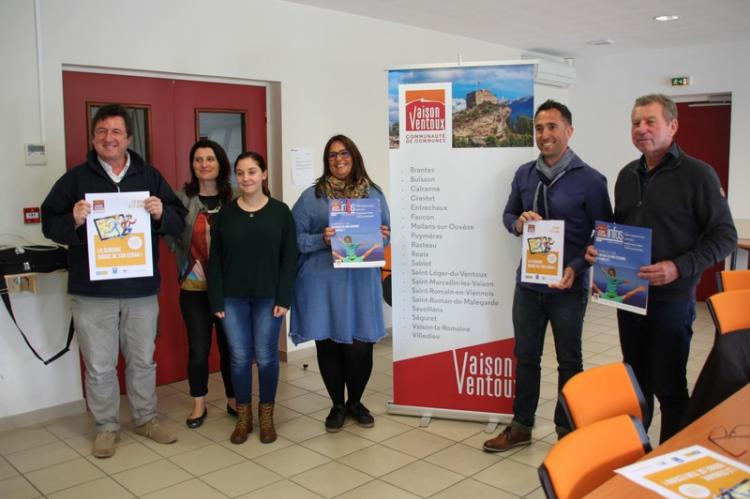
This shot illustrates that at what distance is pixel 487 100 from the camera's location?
12.0ft

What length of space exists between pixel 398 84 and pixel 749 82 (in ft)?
17.3

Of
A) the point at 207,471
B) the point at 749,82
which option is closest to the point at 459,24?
→ the point at 749,82

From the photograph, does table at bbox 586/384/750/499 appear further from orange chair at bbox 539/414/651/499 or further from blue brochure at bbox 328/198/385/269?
blue brochure at bbox 328/198/385/269

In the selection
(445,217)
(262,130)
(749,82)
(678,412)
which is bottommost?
(678,412)

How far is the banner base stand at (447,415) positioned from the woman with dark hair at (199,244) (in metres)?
1.11

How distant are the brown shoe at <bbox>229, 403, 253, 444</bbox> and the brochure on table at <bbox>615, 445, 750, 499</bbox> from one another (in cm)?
254

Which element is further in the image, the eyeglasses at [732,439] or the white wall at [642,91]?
the white wall at [642,91]

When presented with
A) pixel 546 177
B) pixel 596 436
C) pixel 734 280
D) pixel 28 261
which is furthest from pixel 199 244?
pixel 734 280

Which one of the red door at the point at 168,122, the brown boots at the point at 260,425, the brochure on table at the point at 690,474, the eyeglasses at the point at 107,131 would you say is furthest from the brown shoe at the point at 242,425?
the brochure on table at the point at 690,474

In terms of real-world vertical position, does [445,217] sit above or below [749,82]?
below

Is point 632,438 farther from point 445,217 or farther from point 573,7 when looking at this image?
point 573,7

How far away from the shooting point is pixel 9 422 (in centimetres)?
389

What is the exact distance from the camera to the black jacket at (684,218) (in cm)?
276

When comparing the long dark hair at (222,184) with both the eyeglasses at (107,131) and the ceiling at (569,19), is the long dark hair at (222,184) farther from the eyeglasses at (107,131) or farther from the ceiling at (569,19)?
the ceiling at (569,19)
